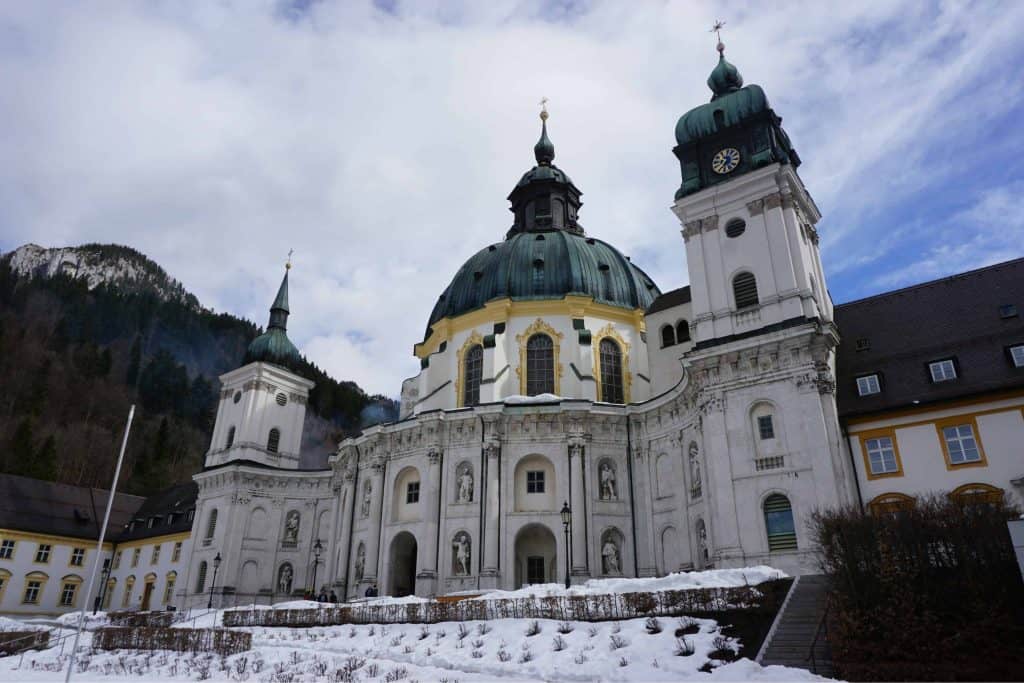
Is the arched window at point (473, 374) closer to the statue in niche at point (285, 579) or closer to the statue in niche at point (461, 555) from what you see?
the statue in niche at point (461, 555)

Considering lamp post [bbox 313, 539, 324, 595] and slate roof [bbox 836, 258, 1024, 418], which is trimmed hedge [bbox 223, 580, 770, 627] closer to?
slate roof [bbox 836, 258, 1024, 418]

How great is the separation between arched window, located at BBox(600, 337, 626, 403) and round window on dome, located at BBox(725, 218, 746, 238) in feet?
36.7

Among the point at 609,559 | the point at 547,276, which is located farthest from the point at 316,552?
the point at 547,276

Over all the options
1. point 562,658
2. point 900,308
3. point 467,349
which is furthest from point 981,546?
point 467,349

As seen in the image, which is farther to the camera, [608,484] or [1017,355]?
[608,484]

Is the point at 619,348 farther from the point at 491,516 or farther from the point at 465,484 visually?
the point at 491,516

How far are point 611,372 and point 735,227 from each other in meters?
11.9

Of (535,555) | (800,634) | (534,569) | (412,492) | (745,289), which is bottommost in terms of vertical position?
(800,634)

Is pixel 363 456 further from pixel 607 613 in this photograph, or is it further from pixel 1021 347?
pixel 1021 347

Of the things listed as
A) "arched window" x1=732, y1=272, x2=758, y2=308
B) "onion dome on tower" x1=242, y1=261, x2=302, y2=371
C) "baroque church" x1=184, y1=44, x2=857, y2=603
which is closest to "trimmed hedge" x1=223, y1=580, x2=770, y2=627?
"baroque church" x1=184, y1=44, x2=857, y2=603

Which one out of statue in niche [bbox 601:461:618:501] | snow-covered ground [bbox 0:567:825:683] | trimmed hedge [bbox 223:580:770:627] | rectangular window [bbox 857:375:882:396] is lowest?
snow-covered ground [bbox 0:567:825:683]

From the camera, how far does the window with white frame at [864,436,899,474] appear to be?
80.6 feet

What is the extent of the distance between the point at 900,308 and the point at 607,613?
61.3 feet

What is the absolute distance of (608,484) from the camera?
113ft
